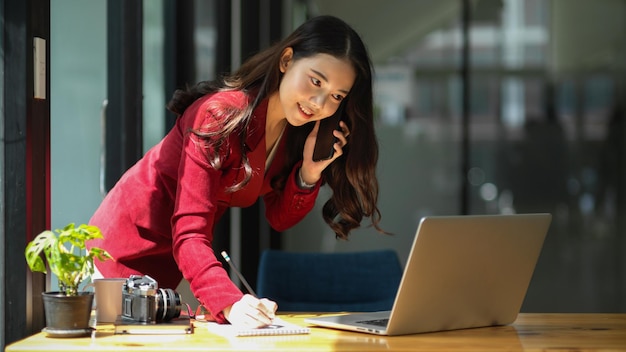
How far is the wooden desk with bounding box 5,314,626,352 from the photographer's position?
1.72 metres

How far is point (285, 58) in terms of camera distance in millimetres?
2312

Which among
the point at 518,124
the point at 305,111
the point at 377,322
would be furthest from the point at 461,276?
the point at 518,124

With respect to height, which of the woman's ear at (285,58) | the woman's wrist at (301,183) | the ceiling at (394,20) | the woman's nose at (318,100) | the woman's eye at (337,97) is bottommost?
the woman's wrist at (301,183)

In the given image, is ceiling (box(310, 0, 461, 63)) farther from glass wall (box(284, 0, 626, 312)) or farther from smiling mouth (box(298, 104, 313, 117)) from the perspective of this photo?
smiling mouth (box(298, 104, 313, 117))

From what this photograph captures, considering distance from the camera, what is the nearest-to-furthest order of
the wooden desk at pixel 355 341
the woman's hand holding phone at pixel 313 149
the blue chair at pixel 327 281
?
1. the wooden desk at pixel 355 341
2. the woman's hand holding phone at pixel 313 149
3. the blue chair at pixel 327 281

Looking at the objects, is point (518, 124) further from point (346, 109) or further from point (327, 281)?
point (346, 109)

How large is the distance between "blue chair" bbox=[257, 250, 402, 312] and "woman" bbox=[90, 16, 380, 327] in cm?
108

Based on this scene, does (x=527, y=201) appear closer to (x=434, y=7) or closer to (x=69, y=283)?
(x=434, y=7)

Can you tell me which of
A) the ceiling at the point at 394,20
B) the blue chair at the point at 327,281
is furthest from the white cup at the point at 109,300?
the ceiling at the point at 394,20

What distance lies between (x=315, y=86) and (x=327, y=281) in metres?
1.59

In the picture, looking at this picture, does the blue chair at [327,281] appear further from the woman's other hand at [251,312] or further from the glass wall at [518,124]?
the glass wall at [518,124]

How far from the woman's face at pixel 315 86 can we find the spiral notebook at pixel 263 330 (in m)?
0.54

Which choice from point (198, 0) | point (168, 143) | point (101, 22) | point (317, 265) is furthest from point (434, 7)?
point (168, 143)

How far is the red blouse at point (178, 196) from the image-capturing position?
6.72ft
